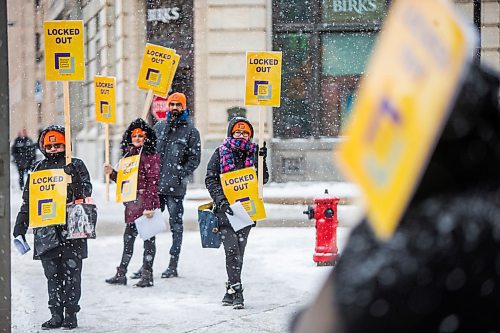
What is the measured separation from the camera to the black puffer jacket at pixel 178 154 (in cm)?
895

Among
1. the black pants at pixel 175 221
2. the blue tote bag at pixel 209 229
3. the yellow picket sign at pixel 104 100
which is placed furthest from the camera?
the yellow picket sign at pixel 104 100

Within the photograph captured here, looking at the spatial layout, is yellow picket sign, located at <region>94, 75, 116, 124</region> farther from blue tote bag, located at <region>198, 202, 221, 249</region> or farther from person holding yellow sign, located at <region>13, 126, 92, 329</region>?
person holding yellow sign, located at <region>13, 126, 92, 329</region>

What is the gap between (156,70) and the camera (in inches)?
375

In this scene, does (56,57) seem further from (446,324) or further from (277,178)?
(277,178)

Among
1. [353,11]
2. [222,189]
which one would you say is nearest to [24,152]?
[353,11]

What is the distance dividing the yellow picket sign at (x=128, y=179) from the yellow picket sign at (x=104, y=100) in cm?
239

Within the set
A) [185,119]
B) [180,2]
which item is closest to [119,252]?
[185,119]

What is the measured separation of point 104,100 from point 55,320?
4.72 m

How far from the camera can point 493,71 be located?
121 centimetres

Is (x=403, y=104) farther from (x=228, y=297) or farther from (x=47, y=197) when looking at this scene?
(x=228, y=297)

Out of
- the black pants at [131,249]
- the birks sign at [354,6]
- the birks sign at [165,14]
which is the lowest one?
the black pants at [131,249]

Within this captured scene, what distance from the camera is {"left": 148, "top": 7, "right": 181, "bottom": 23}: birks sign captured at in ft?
65.3

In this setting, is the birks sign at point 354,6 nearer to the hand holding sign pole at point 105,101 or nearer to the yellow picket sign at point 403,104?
the hand holding sign pole at point 105,101

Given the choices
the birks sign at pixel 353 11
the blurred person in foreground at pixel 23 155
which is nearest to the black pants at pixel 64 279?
the birks sign at pixel 353 11
